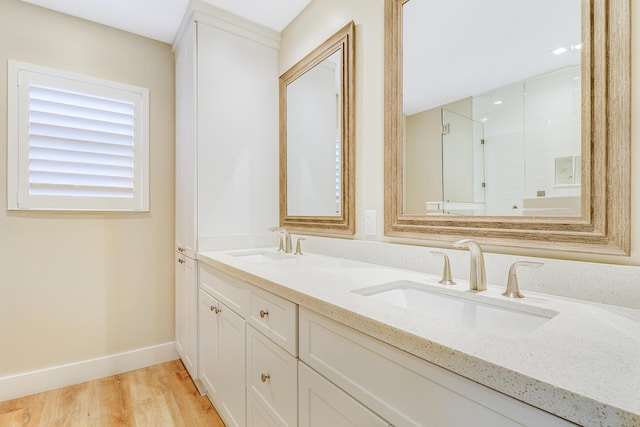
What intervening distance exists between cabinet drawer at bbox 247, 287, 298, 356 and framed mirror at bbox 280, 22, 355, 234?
0.64 meters

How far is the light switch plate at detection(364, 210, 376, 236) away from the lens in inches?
60.6

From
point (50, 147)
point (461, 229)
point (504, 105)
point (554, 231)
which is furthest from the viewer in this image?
point (50, 147)

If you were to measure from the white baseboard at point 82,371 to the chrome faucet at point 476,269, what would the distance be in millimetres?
2330

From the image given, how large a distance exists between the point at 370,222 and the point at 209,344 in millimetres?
1144

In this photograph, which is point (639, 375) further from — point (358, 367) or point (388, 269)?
point (388, 269)

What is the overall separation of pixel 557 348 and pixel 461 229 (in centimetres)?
65

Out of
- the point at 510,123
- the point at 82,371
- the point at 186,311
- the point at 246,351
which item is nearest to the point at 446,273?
the point at 510,123

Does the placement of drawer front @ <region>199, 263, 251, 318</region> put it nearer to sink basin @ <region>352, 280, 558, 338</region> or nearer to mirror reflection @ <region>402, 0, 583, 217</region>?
sink basin @ <region>352, 280, 558, 338</region>

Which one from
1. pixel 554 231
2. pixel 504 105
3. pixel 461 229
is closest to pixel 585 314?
pixel 554 231

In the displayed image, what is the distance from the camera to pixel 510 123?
3.45ft

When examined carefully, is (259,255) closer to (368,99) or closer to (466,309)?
(368,99)

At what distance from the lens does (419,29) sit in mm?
1337

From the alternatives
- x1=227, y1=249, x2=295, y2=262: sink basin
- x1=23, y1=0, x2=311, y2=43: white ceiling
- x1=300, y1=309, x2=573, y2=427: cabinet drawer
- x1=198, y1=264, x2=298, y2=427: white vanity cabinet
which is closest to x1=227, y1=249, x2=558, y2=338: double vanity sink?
x1=300, y1=309, x2=573, y2=427: cabinet drawer

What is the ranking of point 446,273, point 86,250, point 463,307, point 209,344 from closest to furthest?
point 463,307 → point 446,273 → point 209,344 → point 86,250
